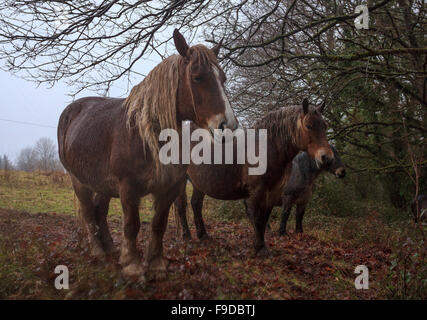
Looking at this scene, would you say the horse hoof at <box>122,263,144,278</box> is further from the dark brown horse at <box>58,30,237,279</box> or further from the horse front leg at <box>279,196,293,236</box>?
the horse front leg at <box>279,196,293,236</box>

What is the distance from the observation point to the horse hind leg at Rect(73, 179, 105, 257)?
3.71 metres

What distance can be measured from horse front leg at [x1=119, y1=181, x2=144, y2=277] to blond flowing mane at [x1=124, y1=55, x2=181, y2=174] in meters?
0.32

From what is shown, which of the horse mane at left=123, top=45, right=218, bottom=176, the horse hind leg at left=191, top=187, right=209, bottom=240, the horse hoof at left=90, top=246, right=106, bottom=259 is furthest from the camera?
the horse hind leg at left=191, top=187, right=209, bottom=240

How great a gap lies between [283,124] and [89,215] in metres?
2.83

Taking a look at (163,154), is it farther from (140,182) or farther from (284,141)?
(284,141)

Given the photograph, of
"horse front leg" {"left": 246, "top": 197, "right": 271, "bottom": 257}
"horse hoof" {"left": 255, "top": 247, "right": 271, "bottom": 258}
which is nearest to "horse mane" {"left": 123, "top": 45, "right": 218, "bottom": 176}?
"horse front leg" {"left": 246, "top": 197, "right": 271, "bottom": 257}

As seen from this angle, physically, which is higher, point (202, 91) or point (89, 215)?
point (202, 91)

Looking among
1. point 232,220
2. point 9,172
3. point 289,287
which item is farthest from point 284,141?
point 9,172

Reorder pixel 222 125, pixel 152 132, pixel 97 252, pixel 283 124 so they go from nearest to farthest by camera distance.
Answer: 1. pixel 222 125
2. pixel 152 132
3. pixel 97 252
4. pixel 283 124

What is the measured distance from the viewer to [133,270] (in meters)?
2.68

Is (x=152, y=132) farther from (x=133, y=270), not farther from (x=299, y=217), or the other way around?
(x=299, y=217)

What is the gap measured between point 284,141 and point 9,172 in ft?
40.6

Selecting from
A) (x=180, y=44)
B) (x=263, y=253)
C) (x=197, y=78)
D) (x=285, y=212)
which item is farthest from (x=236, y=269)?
(x=285, y=212)

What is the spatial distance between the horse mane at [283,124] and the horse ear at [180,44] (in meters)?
2.13
